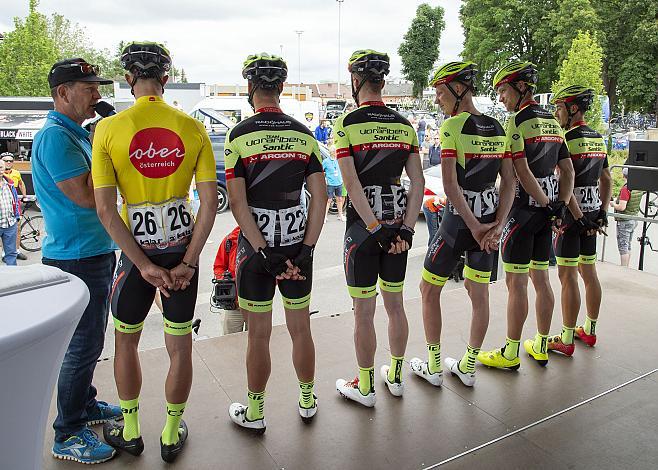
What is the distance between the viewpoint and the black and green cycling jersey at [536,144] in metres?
3.45

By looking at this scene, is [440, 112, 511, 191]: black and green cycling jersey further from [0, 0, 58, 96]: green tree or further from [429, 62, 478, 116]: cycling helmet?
[0, 0, 58, 96]: green tree

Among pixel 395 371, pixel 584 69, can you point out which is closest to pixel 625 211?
pixel 395 371

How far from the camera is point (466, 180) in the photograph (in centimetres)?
318

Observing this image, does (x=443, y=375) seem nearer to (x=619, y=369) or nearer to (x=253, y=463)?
(x=619, y=369)

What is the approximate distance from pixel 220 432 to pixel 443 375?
5.04ft

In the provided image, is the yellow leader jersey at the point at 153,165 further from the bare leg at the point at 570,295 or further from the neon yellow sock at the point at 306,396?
the bare leg at the point at 570,295

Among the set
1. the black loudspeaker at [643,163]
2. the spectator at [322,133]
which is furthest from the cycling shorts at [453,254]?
the spectator at [322,133]

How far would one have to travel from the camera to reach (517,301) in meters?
3.57

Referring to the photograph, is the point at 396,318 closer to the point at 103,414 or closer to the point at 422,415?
the point at 422,415

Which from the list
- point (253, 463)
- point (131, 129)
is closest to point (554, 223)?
point (253, 463)

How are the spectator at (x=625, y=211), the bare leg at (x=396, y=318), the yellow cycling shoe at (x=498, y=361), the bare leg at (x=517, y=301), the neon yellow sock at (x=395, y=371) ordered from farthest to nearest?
1. the spectator at (x=625, y=211)
2. the yellow cycling shoe at (x=498, y=361)
3. the bare leg at (x=517, y=301)
4. the neon yellow sock at (x=395, y=371)
5. the bare leg at (x=396, y=318)

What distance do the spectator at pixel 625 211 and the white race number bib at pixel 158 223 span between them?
226 inches

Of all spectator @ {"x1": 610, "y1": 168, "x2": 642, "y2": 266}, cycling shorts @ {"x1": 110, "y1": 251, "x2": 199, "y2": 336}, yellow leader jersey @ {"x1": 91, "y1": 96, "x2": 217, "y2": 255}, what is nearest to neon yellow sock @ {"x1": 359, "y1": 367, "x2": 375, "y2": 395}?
cycling shorts @ {"x1": 110, "y1": 251, "x2": 199, "y2": 336}

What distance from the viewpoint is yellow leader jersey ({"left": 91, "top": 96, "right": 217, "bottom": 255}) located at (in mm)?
2279
